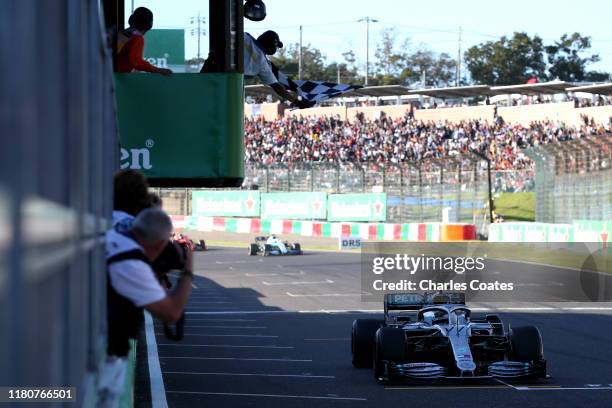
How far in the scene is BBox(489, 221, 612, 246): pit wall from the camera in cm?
3031

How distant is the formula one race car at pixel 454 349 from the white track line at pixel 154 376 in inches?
105

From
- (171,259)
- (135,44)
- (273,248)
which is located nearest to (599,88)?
(273,248)

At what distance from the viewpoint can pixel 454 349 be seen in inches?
497

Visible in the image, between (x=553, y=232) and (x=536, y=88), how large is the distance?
23.1m

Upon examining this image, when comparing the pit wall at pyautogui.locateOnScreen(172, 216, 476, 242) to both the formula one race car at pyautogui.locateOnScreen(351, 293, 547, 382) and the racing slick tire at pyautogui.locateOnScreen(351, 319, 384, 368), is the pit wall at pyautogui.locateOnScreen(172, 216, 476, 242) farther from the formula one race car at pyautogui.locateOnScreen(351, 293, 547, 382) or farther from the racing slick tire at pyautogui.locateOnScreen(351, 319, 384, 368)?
the formula one race car at pyautogui.locateOnScreen(351, 293, 547, 382)

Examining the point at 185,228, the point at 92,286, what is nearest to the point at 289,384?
the point at 92,286

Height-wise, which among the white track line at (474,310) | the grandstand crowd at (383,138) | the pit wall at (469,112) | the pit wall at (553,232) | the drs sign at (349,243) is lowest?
the white track line at (474,310)

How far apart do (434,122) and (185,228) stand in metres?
15.6

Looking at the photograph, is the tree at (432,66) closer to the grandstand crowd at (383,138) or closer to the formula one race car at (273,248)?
the grandstand crowd at (383,138)

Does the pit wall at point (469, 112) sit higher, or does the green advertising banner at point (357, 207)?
the pit wall at point (469, 112)

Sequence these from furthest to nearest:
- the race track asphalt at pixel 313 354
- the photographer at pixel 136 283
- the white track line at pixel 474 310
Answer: the white track line at pixel 474 310
the race track asphalt at pixel 313 354
the photographer at pixel 136 283

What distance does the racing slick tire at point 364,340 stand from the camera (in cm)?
1400

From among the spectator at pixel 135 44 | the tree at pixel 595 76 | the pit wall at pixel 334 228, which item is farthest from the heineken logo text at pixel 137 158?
the tree at pixel 595 76

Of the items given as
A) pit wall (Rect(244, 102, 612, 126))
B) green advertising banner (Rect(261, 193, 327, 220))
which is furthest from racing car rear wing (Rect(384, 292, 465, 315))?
pit wall (Rect(244, 102, 612, 126))
